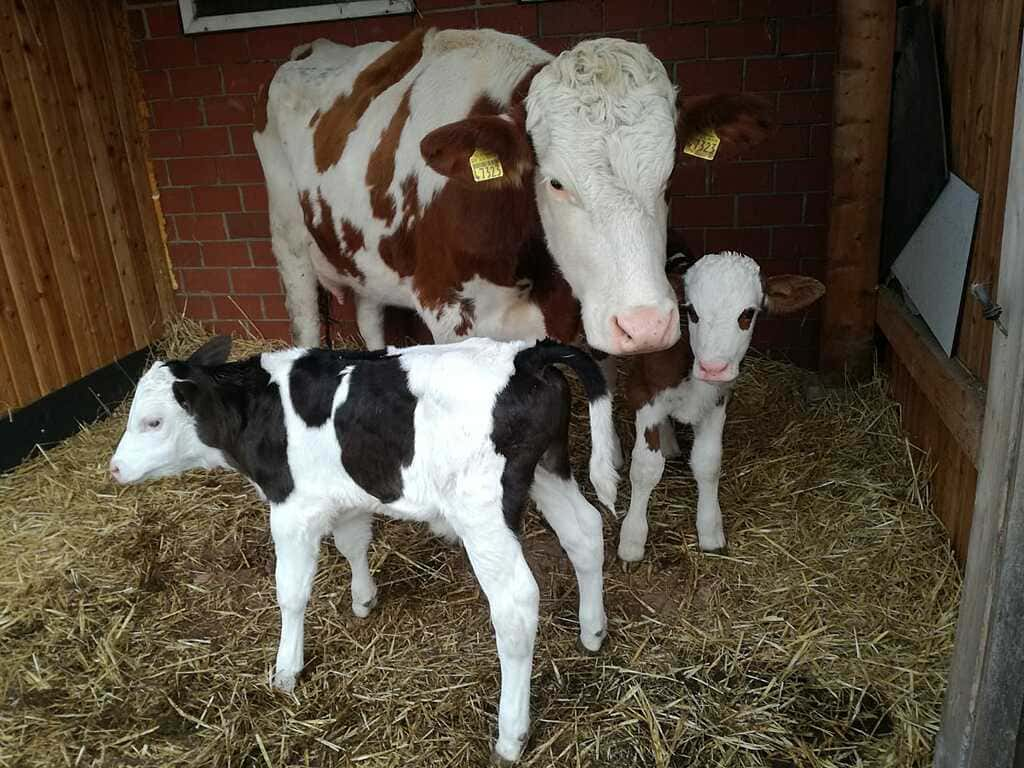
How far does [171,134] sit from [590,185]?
12.6 ft

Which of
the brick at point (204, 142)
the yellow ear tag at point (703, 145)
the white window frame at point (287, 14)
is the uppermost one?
the white window frame at point (287, 14)

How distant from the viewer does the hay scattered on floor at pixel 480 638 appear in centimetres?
236

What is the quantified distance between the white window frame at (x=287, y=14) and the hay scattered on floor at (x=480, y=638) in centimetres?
284

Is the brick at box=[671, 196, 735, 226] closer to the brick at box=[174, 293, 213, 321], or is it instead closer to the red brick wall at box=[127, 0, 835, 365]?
the red brick wall at box=[127, 0, 835, 365]

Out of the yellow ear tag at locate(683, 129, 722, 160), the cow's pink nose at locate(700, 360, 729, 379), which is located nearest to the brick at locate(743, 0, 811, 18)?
the yellow ear tag at locate(683, 129, 722, 160)

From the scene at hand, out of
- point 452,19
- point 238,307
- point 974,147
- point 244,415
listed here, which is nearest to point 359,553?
point 244,415

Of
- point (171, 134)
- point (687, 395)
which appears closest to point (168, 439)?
point (687, 395)

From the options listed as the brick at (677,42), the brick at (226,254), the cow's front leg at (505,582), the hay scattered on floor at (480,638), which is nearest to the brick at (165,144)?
the brick at (226,254)

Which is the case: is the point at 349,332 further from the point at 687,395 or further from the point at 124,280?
the point at 687,395

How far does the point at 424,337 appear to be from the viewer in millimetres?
5137

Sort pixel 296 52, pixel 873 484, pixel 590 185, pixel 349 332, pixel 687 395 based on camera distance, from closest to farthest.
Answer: pixel 590 185
pixel 687 395
pixel 873 484
pixel 296 52
pixel 349 332

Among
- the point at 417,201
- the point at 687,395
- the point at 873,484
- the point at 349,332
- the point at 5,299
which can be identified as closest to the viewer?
the point at 687,395

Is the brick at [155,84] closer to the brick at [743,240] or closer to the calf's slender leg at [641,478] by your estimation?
the brick at [743,240]

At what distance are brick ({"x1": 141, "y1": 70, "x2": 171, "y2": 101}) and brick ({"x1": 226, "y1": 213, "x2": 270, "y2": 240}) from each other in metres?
0.85
